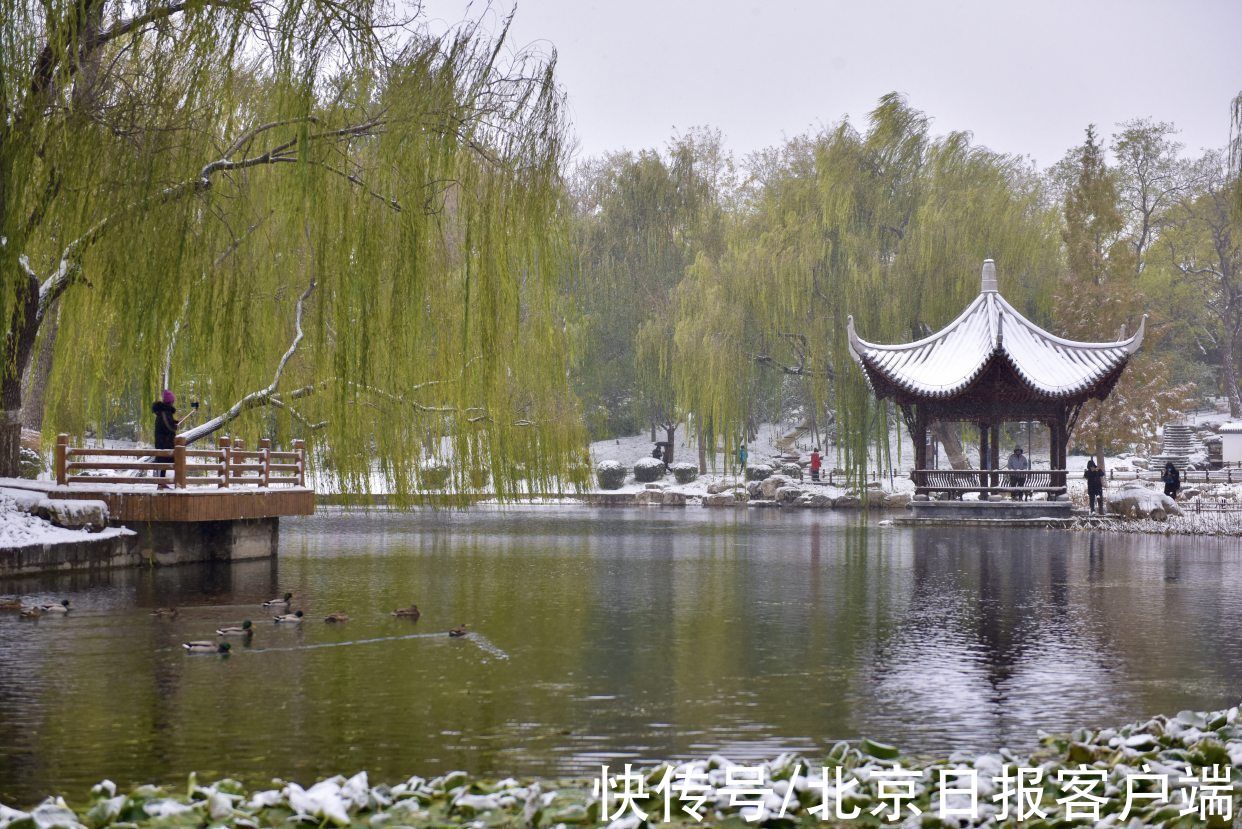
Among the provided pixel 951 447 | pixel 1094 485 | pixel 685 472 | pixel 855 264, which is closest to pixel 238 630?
pixel 1094 485

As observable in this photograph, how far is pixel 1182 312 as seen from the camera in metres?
55.7

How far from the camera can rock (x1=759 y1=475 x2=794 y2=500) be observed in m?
40.3

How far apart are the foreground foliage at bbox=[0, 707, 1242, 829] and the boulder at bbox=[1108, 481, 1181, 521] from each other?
2365 centimetres

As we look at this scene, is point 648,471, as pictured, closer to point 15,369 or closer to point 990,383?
point 990,383

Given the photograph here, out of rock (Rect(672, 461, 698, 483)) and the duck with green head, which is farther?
rock (Rect(672, 461, 698, 483))

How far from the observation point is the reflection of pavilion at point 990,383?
29.5 meters

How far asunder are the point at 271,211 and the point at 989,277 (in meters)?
20.7

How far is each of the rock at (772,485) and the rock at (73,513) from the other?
26.3 meters

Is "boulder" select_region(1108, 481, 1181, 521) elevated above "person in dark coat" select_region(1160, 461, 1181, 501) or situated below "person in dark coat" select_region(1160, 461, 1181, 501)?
below

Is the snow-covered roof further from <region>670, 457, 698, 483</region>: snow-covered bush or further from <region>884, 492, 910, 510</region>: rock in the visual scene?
<region>670, 457, 698, 483</region>: snow-covered bush

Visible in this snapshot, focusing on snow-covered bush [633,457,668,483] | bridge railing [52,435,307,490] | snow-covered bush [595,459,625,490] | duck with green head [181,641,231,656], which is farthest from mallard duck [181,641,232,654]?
snow-covered bush [633,457,668,483]

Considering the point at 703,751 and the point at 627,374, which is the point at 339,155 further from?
the point at 627,374

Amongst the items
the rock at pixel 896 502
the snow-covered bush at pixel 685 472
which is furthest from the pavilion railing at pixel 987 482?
the snow-covered bush at pixel 685 472

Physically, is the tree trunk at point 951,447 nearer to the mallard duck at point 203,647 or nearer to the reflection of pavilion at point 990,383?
the reflection of pavilion at point 990,383
